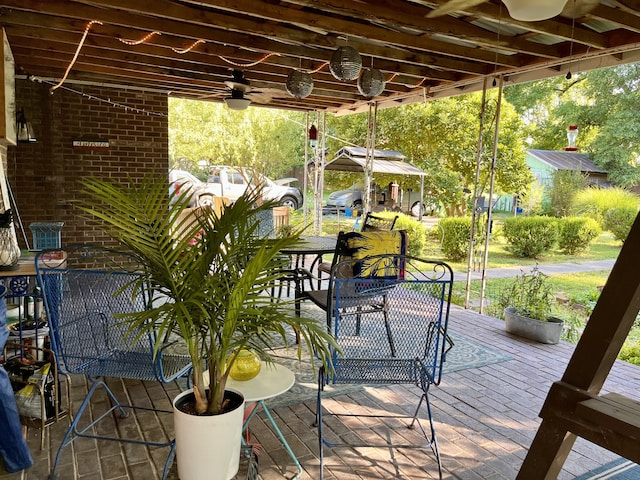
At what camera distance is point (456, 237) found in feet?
27.7

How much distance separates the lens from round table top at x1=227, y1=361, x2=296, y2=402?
1.78 metres

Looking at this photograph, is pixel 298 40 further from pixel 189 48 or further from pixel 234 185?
pixel 234 185

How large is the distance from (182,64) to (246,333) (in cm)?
400

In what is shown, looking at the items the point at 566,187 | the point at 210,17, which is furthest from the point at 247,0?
the point at 566,187

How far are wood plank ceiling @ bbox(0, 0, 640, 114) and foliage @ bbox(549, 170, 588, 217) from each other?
305 inches

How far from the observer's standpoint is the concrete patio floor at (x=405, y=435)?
6.59ft

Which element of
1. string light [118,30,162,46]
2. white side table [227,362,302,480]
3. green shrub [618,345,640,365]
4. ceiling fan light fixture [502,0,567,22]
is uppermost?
string light [118,30,162,46]

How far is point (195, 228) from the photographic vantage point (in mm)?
1666

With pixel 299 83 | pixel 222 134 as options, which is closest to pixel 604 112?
pixel 222 134

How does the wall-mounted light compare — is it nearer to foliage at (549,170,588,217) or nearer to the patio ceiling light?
the patio ceiling light

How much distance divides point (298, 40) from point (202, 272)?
9.05 ft

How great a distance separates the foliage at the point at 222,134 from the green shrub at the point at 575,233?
7.89 meters

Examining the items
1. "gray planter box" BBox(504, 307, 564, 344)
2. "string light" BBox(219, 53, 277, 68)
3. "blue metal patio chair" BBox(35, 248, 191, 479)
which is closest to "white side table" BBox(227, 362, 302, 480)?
"blue metal patio chair" BBox(35, 248, 191, 479)

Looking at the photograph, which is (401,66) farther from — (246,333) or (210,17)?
(246,333)
